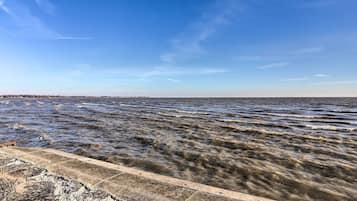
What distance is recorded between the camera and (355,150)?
9031mm

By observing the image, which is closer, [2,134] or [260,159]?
[260,159]

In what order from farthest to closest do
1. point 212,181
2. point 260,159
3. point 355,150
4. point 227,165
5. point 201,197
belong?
point 355,150 < point 260,159 < point 227,165 < point 212,181 < point 201,197

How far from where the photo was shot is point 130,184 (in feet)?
13.0

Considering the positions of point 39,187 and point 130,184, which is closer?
point 39,187

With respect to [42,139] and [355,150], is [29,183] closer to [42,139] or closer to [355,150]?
[42,139]

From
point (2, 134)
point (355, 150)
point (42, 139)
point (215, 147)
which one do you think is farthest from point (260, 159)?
point (2, 134)

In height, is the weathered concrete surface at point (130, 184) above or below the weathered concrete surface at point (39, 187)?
below

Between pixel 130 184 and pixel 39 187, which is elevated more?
pixel 39 187

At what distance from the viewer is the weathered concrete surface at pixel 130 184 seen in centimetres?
354

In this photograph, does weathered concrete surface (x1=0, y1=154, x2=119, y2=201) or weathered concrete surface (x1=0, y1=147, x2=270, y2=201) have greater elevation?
→ weathered concrete surface (x1=0, y1=154, x2=119, y2=201)

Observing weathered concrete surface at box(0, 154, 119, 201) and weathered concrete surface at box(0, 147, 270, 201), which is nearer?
weathered concrete surface at box(0, 154, 119, 201)

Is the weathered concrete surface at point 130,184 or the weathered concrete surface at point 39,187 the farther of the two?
the weathered concrete surface at point 130,184

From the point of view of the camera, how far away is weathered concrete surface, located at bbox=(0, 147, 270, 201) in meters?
3.54

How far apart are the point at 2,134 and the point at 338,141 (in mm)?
17871
